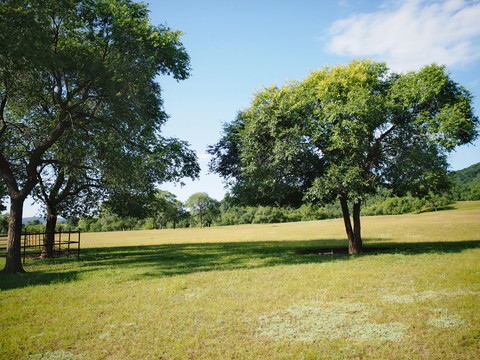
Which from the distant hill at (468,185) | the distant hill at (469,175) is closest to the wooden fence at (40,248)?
the distant hill at (468,185)

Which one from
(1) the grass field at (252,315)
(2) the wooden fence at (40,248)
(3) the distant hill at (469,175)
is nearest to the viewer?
(1) the grass field at (252,315)

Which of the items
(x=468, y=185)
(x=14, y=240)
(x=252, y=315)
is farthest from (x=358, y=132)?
(x=468, y=185)

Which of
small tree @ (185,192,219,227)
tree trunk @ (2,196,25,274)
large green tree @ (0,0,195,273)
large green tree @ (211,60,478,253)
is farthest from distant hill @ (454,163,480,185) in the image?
tree trunk @ (2,196,25,274)

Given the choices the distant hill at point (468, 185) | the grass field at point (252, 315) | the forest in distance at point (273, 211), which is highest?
the distant hill at point (468, 185)

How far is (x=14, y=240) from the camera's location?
1612 cm

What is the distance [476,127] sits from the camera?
17734 mm

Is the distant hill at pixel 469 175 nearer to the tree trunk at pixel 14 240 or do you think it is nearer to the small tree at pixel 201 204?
the small tree at pixel 201 204

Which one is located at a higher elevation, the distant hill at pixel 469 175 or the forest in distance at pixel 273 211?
the distant hill at pixel 469 175

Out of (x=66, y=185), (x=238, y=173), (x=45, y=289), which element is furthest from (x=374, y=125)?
(x=66, y=185)

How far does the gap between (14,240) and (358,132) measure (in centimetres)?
2016

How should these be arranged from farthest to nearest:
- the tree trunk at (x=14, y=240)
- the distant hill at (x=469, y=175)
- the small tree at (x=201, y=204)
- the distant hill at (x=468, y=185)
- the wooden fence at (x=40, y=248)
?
the distant hill at (x=469, y=175) < the small tree at (x=201, y=204) < the distant hill at (x=468, y=185) < the wooden fence at (x=40, y=248) < the tree trunk at (x=14, y=240)

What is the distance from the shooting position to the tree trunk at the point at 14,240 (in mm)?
15859

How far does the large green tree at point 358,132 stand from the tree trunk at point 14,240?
1354cm

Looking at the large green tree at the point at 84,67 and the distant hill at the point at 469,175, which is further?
the distant hill at the point at 469,175
